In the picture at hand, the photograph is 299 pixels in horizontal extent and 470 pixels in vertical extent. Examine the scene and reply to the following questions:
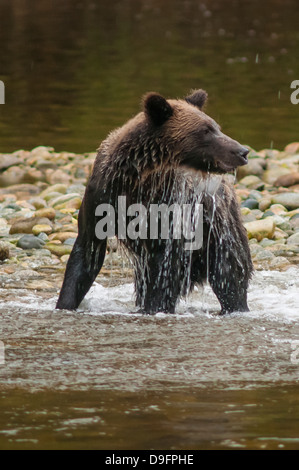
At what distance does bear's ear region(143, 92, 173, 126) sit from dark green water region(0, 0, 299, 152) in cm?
903

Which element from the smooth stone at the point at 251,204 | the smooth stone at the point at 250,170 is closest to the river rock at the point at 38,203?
the smooth stone at the point at 251,204

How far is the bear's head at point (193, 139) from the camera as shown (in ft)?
21.7

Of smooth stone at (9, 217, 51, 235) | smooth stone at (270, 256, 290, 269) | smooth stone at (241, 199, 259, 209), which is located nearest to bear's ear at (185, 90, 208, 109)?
smooth stone at (270, 256, 290, 269)

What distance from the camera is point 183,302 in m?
7.76

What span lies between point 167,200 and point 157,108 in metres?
0.61

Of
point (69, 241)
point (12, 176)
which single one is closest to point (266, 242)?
point (69, 241)

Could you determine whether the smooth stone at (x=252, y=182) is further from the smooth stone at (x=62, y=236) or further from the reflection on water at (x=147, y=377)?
the reflection on water at (x=147, y=377)

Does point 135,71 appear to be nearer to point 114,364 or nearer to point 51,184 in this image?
point 51,184

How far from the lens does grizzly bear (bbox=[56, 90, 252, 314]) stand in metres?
6.59

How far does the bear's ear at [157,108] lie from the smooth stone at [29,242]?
10.5ft

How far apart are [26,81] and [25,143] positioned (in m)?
7.19

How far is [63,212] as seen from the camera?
35.4ft

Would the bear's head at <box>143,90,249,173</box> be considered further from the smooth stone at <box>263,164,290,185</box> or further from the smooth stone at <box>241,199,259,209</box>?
the smooth stone at <box>263,164,290,185</box>

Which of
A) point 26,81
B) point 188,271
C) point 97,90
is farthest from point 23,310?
point 26,81
